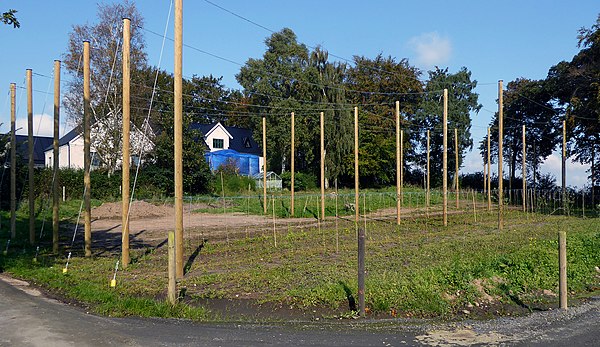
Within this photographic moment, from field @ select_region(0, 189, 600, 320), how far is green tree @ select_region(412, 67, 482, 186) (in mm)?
41290

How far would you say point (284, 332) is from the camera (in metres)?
8.18

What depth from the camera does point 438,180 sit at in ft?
219

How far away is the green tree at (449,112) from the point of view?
64125 millimetres

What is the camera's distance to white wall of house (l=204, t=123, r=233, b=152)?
66.6m

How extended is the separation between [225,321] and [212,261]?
23.6 ft

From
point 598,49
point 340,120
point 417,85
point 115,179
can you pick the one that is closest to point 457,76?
point 417,85

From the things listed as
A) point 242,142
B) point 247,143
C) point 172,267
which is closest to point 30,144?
point 172,267

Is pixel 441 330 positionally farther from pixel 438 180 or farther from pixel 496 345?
pixel 438 180

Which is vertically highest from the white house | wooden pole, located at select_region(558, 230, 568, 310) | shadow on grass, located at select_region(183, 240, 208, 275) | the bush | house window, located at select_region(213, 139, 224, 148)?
house window, located at select_region(213, 139, 224, 148)

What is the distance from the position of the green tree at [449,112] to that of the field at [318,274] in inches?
1626

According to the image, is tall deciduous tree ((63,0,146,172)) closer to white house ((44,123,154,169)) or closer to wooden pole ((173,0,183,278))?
white house ((44,123,154,169))

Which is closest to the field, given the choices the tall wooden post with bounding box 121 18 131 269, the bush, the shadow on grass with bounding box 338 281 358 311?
the shadow on grass with bounding box 338 281 358 311

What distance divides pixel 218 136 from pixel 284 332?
198ft

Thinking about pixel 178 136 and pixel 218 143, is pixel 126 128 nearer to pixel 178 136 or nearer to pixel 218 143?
pixel 178 136
